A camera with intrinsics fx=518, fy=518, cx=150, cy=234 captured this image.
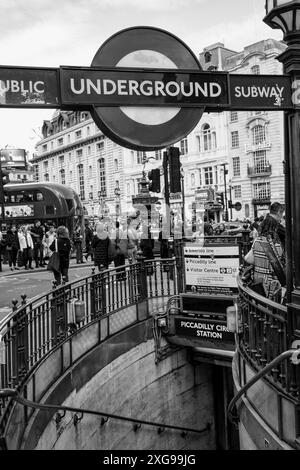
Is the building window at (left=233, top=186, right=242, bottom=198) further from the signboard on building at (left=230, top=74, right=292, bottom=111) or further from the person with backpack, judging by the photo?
the signboard on building at (left=230, top=74, right=292, bottom=111)

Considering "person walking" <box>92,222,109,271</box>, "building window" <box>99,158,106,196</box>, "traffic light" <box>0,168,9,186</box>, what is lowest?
"person walking" <box>92,222,109,271</box>

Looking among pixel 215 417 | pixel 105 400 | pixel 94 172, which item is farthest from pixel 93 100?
pixel 94 172

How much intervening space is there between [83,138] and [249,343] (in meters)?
81.8

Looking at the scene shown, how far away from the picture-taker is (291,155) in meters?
4.54

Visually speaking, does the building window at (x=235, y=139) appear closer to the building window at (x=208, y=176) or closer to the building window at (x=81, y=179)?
the building window at (x=208, y=176)

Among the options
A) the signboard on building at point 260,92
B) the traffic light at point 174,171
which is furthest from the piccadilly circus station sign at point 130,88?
the traffic light at point 174,171

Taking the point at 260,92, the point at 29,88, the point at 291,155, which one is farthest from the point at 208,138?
the point at 29,88

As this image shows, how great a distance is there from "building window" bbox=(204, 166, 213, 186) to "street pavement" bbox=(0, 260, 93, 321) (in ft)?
136

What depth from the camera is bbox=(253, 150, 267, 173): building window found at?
186 ft

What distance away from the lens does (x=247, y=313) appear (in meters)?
6.10

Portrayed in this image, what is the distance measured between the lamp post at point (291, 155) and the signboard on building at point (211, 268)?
5560mm

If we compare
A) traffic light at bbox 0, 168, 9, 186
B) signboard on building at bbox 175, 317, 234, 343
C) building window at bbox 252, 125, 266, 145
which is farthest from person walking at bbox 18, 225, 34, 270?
building window at bbox 252, 125, 266, 145

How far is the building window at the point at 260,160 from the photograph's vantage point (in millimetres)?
56656

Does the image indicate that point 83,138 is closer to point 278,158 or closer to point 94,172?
point 94,172
